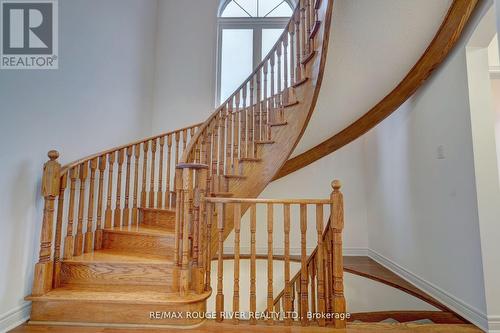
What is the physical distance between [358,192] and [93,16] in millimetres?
3839

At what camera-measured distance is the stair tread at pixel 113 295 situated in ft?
5.42

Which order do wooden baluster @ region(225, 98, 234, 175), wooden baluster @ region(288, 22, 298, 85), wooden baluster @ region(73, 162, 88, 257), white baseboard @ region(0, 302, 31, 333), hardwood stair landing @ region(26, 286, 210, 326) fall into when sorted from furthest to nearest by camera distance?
wooden baluster @ region(225, 98, 234, 175) < wooden baluster @ region(288, 22, 298, 85) < wooden baluster @ region(73, 162, 88, 257) < hardwood stair landing @ region(26, 286, 210, 326) < white baseboard @ region(0, 302, 31, 333)

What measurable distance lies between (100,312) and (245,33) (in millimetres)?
4221

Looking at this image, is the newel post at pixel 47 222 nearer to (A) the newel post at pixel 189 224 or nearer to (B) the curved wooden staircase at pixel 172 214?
(B) the curved wooden staircase at pixel 172 214

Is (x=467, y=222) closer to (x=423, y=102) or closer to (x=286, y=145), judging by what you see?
(x=423, y=102)

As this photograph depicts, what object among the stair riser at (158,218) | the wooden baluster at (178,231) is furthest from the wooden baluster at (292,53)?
the stair riser at (158,218)

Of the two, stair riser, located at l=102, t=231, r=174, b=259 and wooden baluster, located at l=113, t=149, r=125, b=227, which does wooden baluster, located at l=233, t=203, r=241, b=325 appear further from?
wooden baluster, located at l=113, t=149, r=125, b=227

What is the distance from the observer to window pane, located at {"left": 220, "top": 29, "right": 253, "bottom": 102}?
4160mm

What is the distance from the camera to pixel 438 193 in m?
2.20

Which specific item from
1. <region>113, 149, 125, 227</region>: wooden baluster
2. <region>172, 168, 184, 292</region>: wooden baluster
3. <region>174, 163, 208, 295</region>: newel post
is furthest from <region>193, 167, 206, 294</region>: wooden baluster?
<region>113, 149, 125, 227</region>: wooden baluster

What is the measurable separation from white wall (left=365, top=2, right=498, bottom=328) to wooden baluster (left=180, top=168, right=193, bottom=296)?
197cm

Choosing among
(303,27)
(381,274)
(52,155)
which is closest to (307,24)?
(303,27)

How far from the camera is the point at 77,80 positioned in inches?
87.8

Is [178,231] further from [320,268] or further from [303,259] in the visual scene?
[320,268]
